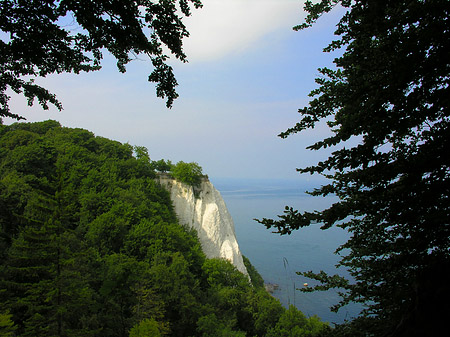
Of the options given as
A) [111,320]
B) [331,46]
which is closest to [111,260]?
[111,320]

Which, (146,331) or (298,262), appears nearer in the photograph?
(146,331)

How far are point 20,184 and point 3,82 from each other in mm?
18178

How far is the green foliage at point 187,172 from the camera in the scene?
3016 centimetres

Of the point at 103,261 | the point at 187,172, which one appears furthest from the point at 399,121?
the point at 187,172

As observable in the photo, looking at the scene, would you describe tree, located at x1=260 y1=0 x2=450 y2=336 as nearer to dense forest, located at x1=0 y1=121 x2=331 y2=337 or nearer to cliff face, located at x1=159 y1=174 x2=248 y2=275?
dense forest, located at x1=0 y1=121 x2=331 y2=337

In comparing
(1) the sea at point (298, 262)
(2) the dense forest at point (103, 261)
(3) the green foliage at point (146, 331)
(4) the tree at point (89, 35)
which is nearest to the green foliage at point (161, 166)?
(2) the dense forest at point (103, 261)

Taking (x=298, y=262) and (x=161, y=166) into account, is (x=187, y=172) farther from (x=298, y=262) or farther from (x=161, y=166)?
(x=298, y=262)

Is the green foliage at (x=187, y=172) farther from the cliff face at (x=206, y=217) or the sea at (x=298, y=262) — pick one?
the sea at (x=298, y=262)

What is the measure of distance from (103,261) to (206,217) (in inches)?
560

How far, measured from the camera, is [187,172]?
30.1 m

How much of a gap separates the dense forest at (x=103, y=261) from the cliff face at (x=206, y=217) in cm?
155

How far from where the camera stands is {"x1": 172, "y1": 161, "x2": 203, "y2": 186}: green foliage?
30156 millimetres

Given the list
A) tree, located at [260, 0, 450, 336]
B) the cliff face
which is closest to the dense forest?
the cliff face

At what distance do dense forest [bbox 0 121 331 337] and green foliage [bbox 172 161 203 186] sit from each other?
51 cm
